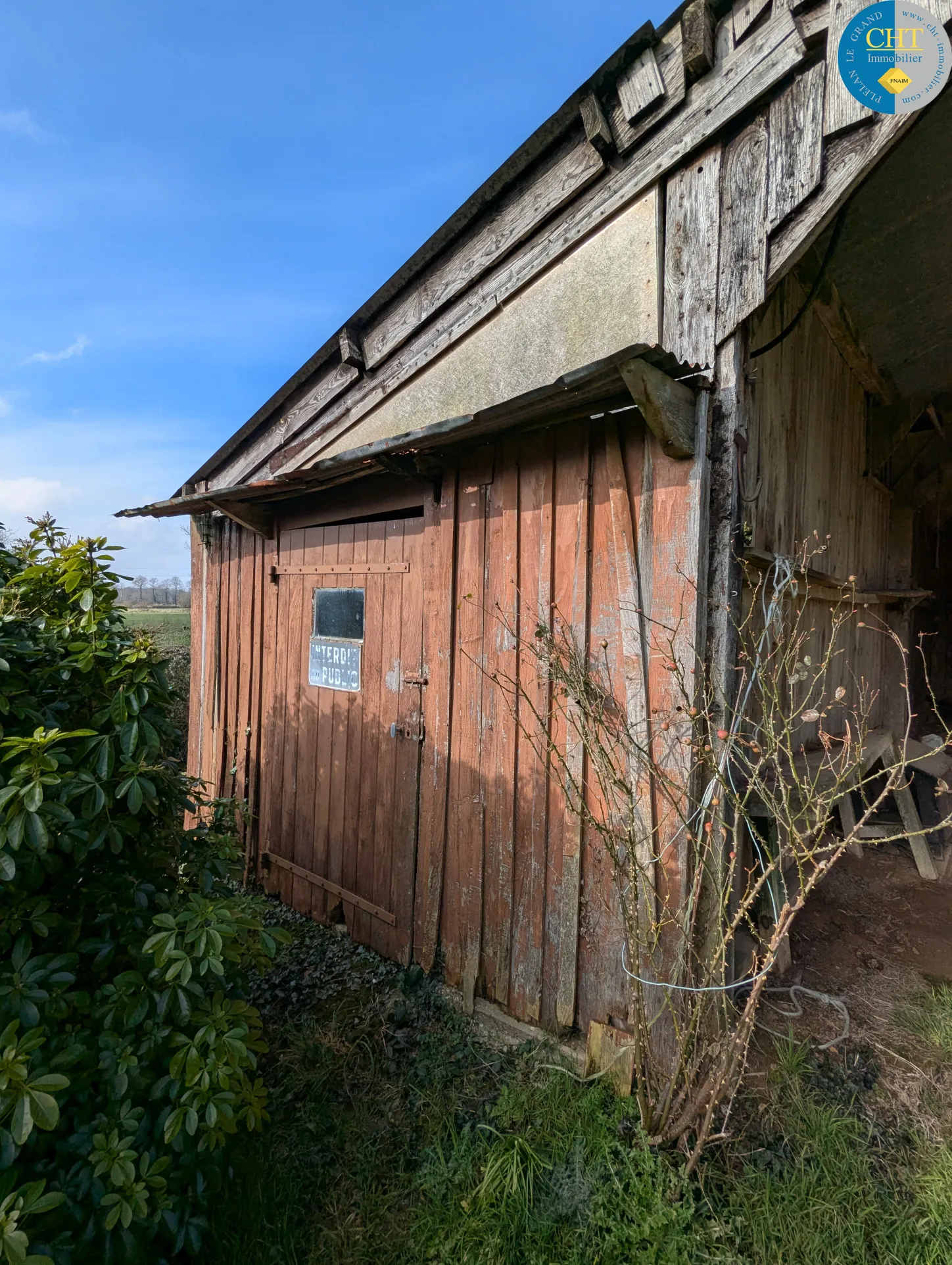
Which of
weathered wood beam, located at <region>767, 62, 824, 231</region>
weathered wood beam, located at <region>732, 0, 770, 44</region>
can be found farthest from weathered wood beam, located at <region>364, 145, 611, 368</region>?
weathered wood beam, located at <region>767, 62, 824, 231</region>

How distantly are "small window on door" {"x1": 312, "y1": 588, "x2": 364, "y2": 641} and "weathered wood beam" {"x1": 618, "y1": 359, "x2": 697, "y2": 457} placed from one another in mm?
1965

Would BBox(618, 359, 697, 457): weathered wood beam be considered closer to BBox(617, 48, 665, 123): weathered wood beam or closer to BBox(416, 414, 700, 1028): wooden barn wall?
BBox(416, 414, 700, 1028): wooden barn wall

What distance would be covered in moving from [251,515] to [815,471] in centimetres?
369

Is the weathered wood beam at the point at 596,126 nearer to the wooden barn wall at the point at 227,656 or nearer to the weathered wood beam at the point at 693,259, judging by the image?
the weathered wood beam at the point at 693,259

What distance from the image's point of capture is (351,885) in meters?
3.47

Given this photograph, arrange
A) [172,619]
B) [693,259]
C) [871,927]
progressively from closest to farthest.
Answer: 1. [693,259]
2. [871,927]
3. [172,619]

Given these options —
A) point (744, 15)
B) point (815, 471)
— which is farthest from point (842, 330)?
point (744, 15)

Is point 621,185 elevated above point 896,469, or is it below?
above

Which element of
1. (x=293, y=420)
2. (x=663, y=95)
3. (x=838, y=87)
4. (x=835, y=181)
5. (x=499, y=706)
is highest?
(x=663, y=95)

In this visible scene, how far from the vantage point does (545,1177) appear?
1.93 metres

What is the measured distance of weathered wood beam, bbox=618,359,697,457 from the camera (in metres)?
1.91

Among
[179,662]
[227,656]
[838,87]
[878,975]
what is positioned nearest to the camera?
[838,87]

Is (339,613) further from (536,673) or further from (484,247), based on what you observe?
(484,247)

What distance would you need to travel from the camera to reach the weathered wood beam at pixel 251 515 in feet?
12.8
